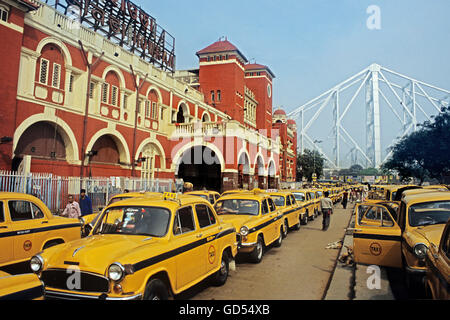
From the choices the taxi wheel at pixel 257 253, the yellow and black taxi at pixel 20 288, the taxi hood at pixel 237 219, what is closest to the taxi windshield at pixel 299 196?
the taxi hood at pixel 237 219

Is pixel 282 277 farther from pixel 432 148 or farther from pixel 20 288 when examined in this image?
pixel 432 148

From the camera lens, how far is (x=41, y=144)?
1559 cm

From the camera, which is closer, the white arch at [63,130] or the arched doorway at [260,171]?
the white arch at [63,130]

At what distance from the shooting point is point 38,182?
13555 mm

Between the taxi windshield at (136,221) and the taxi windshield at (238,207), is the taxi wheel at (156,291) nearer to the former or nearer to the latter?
the taxi windshield at (136,221)

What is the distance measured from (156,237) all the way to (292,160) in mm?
57972

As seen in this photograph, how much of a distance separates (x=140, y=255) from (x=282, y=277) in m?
3.92

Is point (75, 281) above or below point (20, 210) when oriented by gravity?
below

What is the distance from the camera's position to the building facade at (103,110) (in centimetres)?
1411

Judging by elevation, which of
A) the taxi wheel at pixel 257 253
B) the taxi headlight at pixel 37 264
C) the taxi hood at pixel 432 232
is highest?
the taxi hood at pixel 432 232

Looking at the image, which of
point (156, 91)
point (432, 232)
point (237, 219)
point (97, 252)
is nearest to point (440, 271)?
point (432, 232)

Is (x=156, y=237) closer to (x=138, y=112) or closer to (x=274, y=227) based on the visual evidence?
(x=274, y=227)

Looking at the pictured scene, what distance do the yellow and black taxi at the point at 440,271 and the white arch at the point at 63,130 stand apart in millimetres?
15353

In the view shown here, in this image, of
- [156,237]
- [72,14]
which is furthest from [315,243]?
[72,14]
